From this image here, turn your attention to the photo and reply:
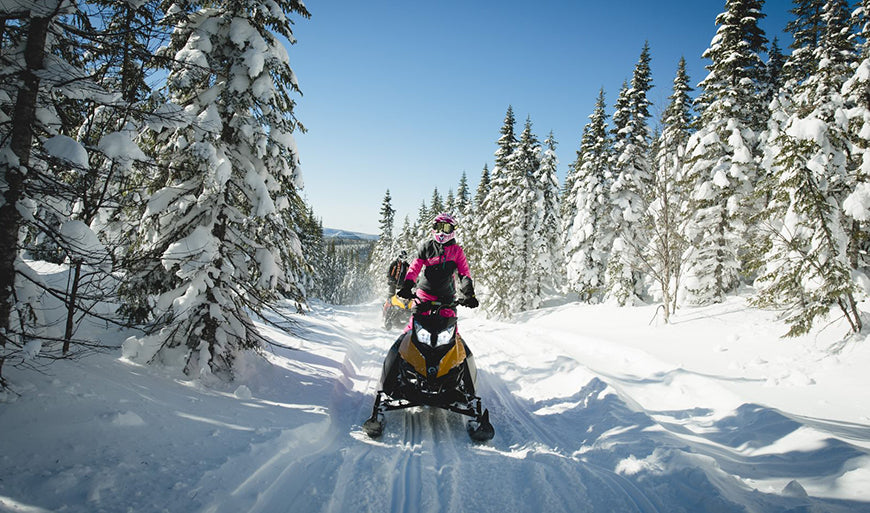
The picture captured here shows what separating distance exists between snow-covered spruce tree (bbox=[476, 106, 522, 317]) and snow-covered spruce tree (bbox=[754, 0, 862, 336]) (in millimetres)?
14115

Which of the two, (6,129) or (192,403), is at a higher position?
(6,129)

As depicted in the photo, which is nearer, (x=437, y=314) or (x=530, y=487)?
(x=530, y=487)

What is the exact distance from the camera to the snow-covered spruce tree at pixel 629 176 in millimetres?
21844

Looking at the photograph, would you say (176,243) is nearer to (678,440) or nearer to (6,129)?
(6,129)

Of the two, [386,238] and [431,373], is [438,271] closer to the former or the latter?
[431,373]

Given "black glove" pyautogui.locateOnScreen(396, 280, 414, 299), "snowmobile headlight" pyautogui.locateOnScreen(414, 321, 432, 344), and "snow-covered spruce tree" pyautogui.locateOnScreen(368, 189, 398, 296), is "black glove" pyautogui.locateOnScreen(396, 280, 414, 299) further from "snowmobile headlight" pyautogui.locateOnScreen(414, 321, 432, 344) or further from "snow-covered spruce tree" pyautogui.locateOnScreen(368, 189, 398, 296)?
"snow-covered spruce tree" pyautogui.locateOnScreen(368, 189, 398, 296)

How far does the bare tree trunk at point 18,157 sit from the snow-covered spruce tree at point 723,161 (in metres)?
19.9

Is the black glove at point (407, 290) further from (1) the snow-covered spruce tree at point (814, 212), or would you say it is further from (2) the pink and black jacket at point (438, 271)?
(1) the snow-covered spruce tree at point (814, 212)

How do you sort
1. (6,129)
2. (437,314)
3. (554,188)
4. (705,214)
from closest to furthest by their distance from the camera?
(6,129)
(437,314)
(705,214)
(554,188)

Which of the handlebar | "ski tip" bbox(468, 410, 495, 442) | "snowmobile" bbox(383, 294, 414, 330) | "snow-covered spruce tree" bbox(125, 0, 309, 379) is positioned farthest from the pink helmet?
"snowmobile" bbox(383, 294, 414, 330)

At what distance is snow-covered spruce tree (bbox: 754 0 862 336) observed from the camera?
9250 millimetres

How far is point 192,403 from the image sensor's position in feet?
15.9

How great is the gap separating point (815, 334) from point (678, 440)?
8466mm

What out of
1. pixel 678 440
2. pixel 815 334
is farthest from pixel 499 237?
pixel 678 440
